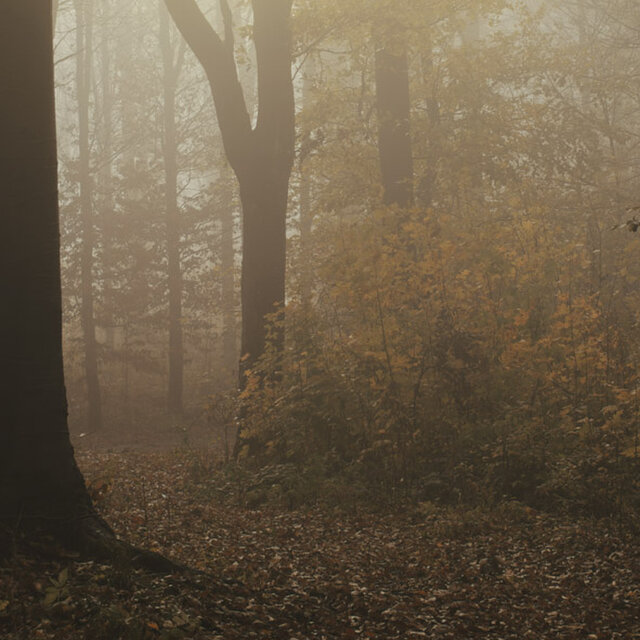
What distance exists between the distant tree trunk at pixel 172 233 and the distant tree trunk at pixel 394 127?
31.1ft

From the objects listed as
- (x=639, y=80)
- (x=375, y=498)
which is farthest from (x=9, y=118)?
(x=639, y=80)

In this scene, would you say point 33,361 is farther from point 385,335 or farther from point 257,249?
point 257,249

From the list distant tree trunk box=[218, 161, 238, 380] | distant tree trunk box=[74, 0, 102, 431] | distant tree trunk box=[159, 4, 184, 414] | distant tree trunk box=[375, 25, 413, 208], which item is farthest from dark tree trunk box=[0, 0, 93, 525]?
distant tree trunk box=[218, 161, 238, 380]

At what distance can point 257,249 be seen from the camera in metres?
11.9

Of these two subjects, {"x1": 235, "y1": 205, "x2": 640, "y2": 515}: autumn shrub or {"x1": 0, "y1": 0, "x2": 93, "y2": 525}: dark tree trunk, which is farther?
{"x1": 235, "y1": 205, "x2": 640, "y2": 515}: autumn shrub

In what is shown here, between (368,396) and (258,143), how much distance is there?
15.2 ft

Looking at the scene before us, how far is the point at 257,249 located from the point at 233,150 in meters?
1.59

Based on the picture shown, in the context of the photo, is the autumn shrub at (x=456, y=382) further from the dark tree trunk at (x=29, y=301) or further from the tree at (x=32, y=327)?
the dark tree trunk at (x=29, y=301)

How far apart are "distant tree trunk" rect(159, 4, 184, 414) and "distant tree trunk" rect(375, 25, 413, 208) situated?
9.49 meters

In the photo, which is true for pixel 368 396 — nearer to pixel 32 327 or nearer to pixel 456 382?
pixel 456 382

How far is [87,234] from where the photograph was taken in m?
22.1

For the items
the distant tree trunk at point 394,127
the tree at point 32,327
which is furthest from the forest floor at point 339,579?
the distant tree trunk at point 394,127

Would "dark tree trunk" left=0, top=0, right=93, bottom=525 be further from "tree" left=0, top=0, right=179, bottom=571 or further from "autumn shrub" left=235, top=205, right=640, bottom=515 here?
"autumn shrub" left=235, top=205, right=640, bottom=515

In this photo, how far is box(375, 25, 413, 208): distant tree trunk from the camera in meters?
15.2
